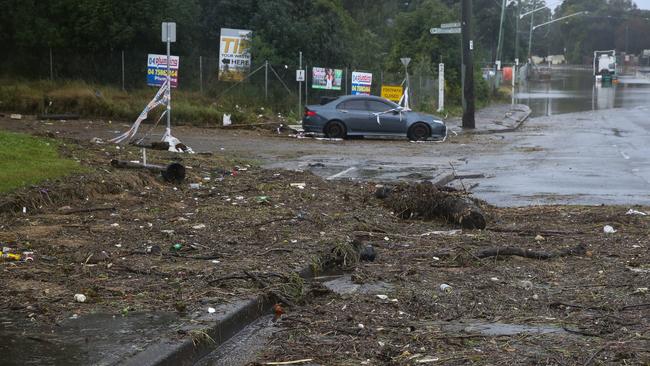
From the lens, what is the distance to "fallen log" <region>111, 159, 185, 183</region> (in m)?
12.5

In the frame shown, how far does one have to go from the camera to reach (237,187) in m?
12.6

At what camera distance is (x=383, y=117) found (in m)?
25.8

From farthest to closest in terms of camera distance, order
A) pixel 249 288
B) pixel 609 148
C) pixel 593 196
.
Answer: pixel 609 148 < pixel 593 196 < pixel 249 288

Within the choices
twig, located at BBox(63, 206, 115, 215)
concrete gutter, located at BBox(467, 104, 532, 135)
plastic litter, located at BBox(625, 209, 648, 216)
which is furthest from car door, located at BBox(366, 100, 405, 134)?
twig, located at BBox(63, 206, 115, 215)

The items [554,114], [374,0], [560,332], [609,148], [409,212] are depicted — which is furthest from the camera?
[374,0]

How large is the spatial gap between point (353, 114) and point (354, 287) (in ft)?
60.5

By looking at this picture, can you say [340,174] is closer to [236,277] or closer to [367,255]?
[367,255]

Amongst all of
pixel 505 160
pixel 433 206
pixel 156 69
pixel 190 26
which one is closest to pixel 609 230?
pixel 433 206

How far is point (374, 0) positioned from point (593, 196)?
4697 cm

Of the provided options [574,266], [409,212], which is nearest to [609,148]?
[409,212]

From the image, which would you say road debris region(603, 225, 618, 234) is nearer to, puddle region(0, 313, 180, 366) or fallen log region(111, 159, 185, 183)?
puddle region(0, 313, 180, 366)

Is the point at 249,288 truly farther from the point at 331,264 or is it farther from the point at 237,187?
the point at 237,187

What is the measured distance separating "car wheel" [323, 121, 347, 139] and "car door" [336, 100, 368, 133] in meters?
0.18

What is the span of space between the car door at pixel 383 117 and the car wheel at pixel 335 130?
90 centimetres
